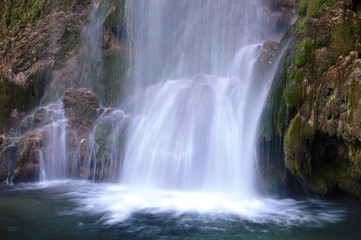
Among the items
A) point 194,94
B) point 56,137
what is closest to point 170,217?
point 194,94

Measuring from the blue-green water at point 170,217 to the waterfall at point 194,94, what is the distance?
36.8 inches

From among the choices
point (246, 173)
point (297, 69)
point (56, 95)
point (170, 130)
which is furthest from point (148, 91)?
point (297, 69)

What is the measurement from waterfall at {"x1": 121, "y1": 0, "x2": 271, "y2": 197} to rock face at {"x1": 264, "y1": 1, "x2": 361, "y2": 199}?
165 centimetres

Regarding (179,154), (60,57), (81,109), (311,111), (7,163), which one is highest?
(60,57)

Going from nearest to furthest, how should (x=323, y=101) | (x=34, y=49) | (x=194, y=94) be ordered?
(x=323, y=101) → (x=194, y=94) → (x=34, y=49)

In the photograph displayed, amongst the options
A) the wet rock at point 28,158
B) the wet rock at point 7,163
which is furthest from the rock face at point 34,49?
the wet rock at point 28,158

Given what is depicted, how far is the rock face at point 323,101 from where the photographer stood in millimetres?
8328

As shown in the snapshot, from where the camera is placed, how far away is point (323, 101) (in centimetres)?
864

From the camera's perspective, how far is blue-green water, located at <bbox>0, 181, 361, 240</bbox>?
26.5ft

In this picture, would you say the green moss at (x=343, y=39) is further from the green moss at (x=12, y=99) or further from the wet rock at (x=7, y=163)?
the green moss at (x=12, y=99)

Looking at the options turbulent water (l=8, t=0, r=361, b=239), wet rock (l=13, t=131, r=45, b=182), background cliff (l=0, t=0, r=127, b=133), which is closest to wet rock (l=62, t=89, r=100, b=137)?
turbulent water (l=8, t=0, r=361, b=239)

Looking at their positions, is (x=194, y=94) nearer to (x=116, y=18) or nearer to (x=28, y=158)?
(x=28, y=158)

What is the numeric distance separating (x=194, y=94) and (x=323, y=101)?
17.9 ft

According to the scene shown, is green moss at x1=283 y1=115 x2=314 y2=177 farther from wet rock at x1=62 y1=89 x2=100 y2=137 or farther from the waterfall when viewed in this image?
wet rock at x1=62 y1=89 x2=100 y2=137
